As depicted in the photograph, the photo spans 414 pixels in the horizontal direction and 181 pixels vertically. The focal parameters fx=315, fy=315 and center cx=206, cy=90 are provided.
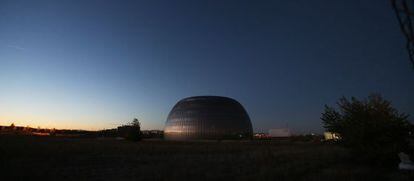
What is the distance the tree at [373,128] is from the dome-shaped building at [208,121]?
268ft

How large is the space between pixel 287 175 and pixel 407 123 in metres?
8.95

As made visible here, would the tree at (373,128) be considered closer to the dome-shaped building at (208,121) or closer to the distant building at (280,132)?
the dome-shaped building at (208,121)

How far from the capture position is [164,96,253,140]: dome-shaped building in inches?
4075

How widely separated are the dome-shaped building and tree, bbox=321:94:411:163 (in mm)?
81808

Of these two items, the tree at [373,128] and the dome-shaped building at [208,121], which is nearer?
the tree at [373,128]

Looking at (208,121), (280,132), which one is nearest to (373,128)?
(208,121)

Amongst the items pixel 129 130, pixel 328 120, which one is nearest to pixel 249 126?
pixel 129 130

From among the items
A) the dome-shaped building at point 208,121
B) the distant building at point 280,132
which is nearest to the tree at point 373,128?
the dome-shaped building at point 208,121

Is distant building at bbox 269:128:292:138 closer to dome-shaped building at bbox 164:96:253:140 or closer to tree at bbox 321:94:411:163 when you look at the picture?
dome-shaped building at bbox 164:96:253:140

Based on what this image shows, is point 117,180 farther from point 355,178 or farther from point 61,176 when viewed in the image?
point 355,178

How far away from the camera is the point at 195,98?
11762 centimetres

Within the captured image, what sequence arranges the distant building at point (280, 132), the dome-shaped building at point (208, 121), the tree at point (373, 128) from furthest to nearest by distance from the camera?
1. the distant building at point (280, 132)
2. the dome-shaped building at point (208, 121)
3. the tree at point (373, 128)

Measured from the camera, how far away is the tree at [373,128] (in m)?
17.9

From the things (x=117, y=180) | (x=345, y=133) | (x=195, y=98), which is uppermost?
(x=195, y=98)
